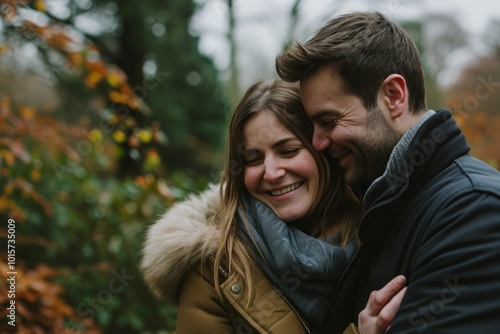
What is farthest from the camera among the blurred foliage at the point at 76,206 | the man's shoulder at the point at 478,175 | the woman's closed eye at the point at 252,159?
the blurred foliage at the point at 76,206

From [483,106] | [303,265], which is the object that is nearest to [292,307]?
[303,265]

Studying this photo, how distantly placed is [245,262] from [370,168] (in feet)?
2.42

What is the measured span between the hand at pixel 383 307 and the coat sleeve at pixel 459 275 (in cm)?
6

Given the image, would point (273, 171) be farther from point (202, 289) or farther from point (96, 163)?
point (96, 163)

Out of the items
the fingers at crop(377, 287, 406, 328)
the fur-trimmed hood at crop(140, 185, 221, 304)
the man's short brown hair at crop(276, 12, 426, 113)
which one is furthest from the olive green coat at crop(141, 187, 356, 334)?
the man's short brown hair at crop(276, 12, 426, 113)

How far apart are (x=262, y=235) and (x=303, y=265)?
11.5 inches

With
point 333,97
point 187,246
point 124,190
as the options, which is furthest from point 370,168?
point 124,190

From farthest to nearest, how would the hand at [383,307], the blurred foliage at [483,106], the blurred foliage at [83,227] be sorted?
the blurred foliage at [483,106] → the blurred foliage at [83,227] → the hand at [383,307]

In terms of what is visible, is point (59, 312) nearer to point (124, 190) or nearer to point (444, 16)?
point (124, 190)

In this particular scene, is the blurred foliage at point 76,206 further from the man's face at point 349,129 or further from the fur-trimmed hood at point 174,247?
the man's face at point 349,129

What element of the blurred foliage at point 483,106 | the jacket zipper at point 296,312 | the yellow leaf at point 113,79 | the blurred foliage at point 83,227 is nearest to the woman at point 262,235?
the jacket zipper at point 296,312

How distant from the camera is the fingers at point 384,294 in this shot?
2.08 m

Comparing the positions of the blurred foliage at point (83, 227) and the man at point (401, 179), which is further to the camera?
the blurred foliage at point (83, 227)

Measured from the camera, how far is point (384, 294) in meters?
2.10
